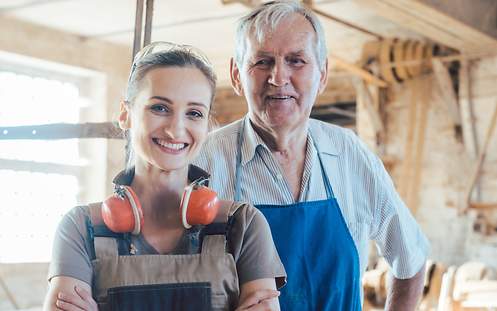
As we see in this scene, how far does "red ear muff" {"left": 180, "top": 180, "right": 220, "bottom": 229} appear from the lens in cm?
171

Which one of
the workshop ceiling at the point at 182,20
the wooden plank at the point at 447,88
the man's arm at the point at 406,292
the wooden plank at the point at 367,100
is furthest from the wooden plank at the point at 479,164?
the man's arm at the point at 406,292

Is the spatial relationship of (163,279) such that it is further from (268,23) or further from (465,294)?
(465,294)

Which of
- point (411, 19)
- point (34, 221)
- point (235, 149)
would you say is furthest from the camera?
point (34, 221)

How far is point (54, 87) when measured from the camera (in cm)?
855

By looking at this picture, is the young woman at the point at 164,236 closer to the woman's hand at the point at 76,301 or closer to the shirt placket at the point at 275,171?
the woman's hand at the point at 76,301

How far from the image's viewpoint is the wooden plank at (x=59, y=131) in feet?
8.20

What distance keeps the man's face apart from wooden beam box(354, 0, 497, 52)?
347 cm

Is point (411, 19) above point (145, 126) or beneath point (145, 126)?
above

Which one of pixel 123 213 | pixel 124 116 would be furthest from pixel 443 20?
pixel 123 213

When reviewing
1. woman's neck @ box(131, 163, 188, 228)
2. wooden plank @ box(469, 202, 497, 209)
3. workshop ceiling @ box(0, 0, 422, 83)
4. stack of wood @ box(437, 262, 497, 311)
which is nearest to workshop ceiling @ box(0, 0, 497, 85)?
workshop ceiling @ box(0, 0, 422, 83)

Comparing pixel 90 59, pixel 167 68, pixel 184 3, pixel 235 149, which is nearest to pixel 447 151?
pixel 184 3

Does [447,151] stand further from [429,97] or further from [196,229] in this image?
[196,229]

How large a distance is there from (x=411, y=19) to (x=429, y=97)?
2030mm

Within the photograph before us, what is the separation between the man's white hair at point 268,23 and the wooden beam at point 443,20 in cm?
340
